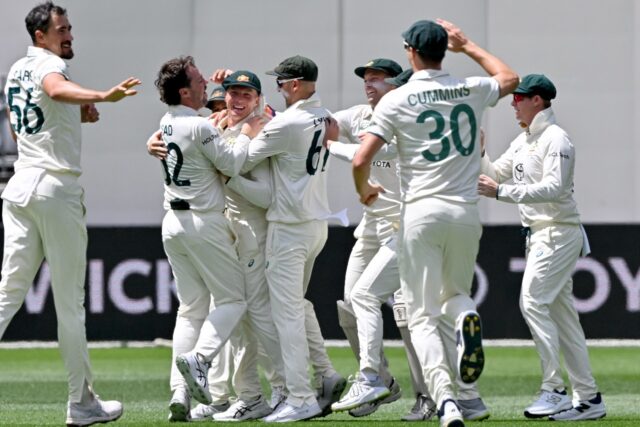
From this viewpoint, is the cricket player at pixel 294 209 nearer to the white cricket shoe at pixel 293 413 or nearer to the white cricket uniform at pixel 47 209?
the white cricket shoe at pixel 293 413

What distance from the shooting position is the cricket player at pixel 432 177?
291 inches

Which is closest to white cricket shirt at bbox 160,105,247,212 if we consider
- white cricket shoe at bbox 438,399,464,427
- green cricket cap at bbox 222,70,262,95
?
green cricket cap at bbox 222,70,262,95

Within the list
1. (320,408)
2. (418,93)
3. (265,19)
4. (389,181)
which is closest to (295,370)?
(320,408)

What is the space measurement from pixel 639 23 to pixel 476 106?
10.2 m

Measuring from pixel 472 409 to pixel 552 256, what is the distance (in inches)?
51.8

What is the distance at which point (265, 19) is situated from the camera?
17.0 meters

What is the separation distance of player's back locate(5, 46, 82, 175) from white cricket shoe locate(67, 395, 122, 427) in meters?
1.36

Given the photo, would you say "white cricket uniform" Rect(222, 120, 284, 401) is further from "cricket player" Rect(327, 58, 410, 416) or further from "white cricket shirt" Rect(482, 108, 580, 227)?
"white cricket shirt" Rect(482, 108, 580, 227)

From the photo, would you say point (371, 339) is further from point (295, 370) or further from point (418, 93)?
point (418, 93)

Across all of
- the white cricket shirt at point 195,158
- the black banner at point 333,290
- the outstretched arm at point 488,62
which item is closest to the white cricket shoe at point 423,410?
the white cricket shirt at point 195,158

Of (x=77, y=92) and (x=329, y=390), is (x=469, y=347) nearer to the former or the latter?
(x=329, y=390)

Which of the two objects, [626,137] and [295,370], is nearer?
[295,370]

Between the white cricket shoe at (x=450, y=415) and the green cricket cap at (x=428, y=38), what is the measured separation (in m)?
1.87

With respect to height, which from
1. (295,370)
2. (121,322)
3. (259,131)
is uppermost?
(259,131)
